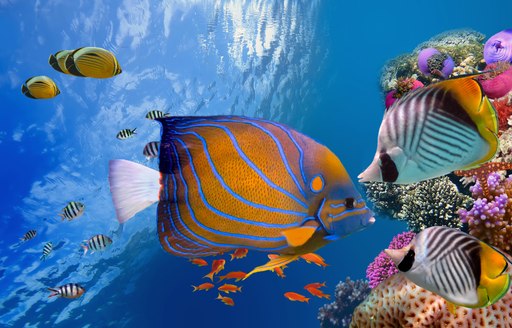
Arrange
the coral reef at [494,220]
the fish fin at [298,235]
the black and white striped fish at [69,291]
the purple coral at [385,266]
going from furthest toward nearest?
the black and white striped fish at [69,291] → the purple coral at [385,266] → the coral reef at [494,220] → the fish fin at [298,235]

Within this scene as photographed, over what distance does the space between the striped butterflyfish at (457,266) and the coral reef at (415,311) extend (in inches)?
42.8

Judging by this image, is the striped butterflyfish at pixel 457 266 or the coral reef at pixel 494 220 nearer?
the striped butterflyfish at pixel 457 266

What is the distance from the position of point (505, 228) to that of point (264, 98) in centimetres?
2722

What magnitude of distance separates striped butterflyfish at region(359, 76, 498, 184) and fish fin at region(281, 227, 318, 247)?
24.9 inches

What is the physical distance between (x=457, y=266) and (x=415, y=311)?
131cm

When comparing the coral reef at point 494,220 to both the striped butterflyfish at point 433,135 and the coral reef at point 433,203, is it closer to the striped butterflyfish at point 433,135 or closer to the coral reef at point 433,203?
the coral reef at point 433,203

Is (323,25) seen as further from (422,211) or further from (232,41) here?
(422,211)

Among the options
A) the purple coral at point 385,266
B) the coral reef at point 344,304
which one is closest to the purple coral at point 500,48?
the purple coral at point 385,266

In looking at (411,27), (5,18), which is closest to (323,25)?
(5,18)

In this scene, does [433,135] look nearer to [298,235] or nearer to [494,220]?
[298,235]

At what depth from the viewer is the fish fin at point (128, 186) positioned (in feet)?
3.59

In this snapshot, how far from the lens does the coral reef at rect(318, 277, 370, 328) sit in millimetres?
10836

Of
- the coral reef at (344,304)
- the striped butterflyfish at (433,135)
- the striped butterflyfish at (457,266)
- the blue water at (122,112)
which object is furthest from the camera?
the blue water at (122,112)

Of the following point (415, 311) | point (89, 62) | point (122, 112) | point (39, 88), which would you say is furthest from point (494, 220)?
point (122, 112)
